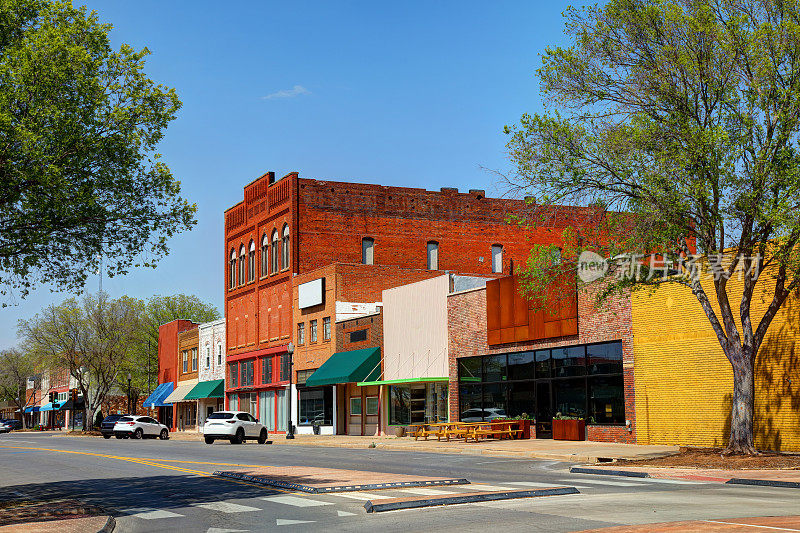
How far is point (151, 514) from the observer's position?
13867mm

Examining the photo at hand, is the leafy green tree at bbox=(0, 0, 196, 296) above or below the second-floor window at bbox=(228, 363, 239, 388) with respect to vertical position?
above

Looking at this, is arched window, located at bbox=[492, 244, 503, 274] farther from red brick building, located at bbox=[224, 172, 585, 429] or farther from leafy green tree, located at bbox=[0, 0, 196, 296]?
leafy green tree, located at bbox=[0, 0, 196, 296]

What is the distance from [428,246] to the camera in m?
59.3


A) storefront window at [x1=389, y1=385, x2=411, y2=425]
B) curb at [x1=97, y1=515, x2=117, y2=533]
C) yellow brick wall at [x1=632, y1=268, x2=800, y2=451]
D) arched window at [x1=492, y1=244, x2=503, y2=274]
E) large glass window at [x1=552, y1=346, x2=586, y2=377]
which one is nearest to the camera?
curb at [x1=97, y1=515, x2=117, y2=533]

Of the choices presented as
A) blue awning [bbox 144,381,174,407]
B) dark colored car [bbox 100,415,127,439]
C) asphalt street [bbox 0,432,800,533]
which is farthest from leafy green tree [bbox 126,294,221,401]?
asphalt street [bbox 0,432,800,533]

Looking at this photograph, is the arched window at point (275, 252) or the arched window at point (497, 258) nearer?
the arched window at point (275, 252)

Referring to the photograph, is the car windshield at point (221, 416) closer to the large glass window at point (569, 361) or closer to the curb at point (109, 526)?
the large glass window at point (569, 361)

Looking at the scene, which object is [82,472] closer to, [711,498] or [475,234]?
[711,498]

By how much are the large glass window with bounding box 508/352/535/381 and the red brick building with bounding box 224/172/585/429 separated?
17461mm

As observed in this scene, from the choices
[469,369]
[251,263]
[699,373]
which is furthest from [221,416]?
[699,373]

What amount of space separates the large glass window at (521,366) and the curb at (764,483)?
17.9 metres

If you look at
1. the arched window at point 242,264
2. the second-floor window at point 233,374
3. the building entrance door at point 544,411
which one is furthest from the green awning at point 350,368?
the arched window at point 242,264

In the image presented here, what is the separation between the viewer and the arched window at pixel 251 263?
6412 cm

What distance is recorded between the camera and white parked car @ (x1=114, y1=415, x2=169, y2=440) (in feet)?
181
